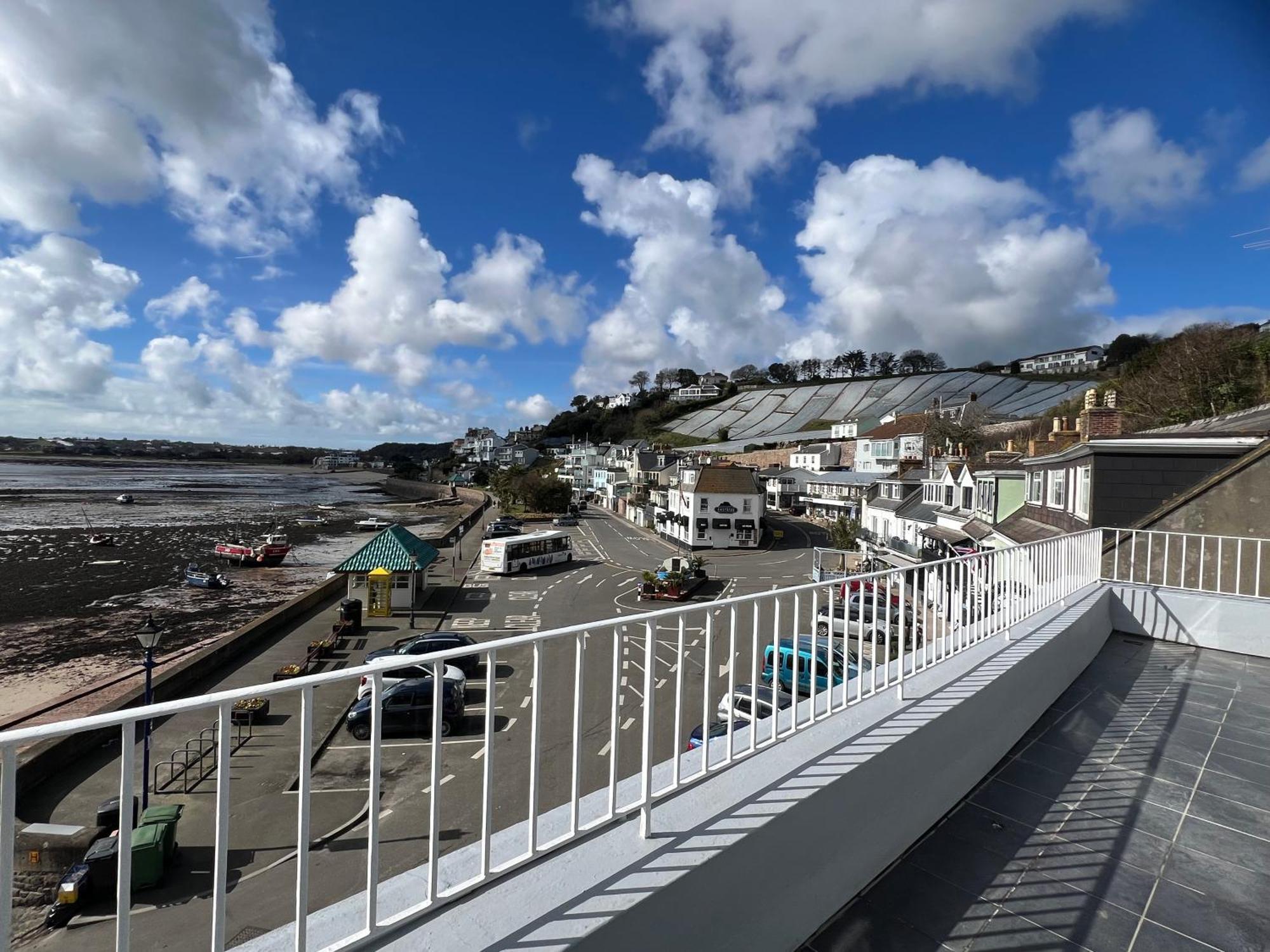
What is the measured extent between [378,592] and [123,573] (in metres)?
22.2

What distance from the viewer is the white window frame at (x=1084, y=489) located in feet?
30.4

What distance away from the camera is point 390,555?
2223 centimetres

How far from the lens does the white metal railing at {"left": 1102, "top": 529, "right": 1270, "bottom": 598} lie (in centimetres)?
602

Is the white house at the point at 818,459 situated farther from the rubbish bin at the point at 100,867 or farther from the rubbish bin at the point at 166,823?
the rubbish bin at the point at 100,867

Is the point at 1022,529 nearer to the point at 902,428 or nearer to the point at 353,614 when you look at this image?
the point at 353,614

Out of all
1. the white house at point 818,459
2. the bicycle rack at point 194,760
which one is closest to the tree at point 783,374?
the white house at point 818,459

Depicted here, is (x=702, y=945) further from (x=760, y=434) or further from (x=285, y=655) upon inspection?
(x=760, y=434)

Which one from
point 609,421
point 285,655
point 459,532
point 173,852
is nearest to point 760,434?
point 609,421

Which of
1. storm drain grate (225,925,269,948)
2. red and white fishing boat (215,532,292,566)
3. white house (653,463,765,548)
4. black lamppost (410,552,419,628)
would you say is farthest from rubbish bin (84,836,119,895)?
white house (653,463,765,548)

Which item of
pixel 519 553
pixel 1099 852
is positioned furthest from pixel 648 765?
pixel 519 553

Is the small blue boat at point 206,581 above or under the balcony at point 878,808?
under

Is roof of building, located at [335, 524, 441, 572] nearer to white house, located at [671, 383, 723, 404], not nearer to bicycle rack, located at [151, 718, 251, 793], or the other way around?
bicycle rack, located at [151, 718, 251, 793]

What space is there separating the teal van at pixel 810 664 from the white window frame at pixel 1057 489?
225 inches

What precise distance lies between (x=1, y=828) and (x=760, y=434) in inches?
4634
